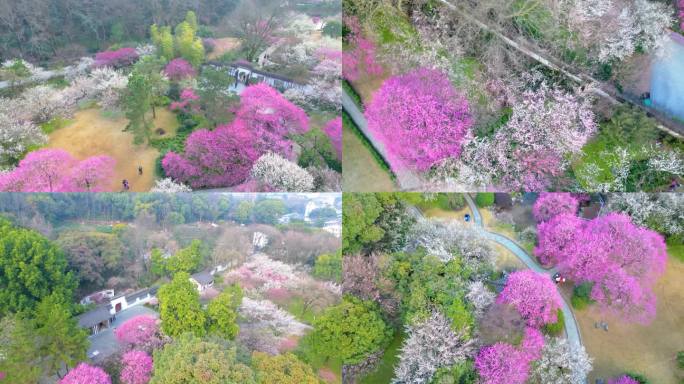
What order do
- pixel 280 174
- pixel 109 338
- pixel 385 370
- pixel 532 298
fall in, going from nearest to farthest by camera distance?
pixel 532 298, pixel 109 338, pixel 385 370, pixel 280 174

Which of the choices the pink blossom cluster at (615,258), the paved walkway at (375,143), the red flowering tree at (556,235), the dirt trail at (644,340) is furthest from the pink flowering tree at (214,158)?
the dirt trail at (644,340)

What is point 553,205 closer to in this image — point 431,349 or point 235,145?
point 431,349

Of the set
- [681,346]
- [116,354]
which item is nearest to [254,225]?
[116,354]

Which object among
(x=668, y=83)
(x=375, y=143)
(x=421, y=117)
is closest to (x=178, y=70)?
(x=375, y=143)

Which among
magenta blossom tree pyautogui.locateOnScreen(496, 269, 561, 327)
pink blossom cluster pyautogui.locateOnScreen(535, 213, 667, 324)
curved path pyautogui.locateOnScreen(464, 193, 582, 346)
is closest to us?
magenta blossom tree pyautogui.locateOnScreen(496, 269, 561, 327)

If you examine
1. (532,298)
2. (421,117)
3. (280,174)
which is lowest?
(532,298)

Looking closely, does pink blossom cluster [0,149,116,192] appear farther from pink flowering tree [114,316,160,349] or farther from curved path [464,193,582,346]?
curved path [464,193,582,346]

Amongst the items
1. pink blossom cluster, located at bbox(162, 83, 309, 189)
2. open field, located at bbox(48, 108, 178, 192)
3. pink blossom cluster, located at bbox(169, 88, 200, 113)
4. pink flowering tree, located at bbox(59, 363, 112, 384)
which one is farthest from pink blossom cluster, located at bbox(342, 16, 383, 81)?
pink flowering tree, located at bbox(59, 363, 112, 384)

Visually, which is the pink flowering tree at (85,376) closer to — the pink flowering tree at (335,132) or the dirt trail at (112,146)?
the dirt trail at (112,146)
